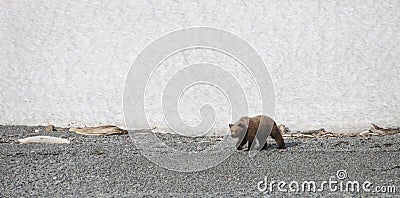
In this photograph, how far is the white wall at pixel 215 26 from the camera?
12453mm

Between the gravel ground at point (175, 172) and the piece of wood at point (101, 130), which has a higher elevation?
the piece of wood at point (101, 130)

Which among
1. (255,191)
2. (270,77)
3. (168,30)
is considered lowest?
(255,191)

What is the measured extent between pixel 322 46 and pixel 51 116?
564 centimetres

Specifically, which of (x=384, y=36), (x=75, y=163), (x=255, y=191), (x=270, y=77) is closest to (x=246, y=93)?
(x=270, y=77)

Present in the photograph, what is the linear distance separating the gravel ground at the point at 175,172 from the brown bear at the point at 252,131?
0.67ft

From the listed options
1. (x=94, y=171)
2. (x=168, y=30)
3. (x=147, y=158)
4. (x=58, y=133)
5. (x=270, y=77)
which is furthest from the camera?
(x=168, y=30)

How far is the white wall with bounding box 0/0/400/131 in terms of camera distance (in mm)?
12453

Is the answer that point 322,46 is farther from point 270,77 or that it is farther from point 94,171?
point 94,171

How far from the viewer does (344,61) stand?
1329 cm

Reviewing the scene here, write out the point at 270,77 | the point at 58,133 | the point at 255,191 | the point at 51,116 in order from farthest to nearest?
1. the point at 270,77
2. the point at 51,116
3. the point at 58,133
4. the point at 255,191
